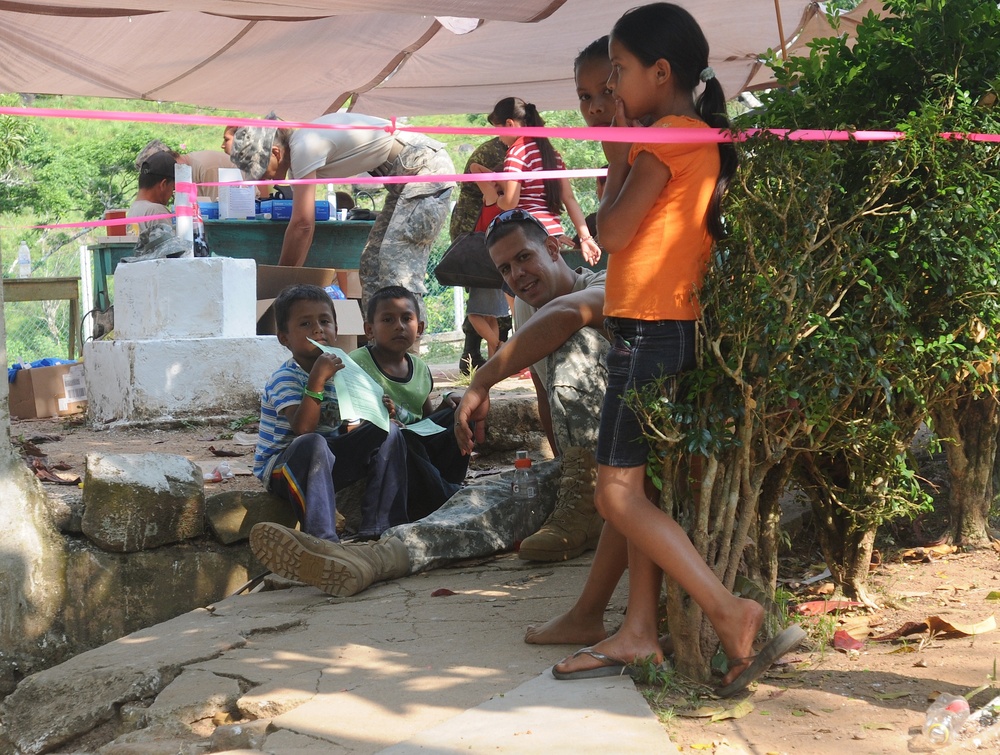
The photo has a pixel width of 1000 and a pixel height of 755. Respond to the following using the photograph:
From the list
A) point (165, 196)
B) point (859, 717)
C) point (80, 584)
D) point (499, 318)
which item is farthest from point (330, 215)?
point (859, 717)

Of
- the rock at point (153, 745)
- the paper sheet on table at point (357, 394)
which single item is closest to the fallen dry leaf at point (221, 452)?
the paper sheet on table at point (357, 394)

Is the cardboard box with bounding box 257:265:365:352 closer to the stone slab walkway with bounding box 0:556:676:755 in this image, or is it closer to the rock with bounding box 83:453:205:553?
the rock with bounding box 83:453:205:553

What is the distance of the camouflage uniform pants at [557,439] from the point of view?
4012 millimetres

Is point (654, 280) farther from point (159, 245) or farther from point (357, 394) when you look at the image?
point (159, 245)

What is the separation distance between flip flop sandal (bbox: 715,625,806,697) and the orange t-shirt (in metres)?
0.80

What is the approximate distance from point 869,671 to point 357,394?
2.26 m

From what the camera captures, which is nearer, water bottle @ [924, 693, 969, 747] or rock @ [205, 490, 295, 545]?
water bottle @ [924, 693, 969, 747]

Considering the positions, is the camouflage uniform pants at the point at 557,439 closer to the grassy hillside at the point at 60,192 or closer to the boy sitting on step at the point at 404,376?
the boy sitting on step at the point at 404,376

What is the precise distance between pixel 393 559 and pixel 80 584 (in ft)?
4.65

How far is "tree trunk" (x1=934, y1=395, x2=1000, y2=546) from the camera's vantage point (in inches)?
145

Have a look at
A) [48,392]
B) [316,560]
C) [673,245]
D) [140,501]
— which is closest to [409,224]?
[48,392]

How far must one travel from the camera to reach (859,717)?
2393 millimetres

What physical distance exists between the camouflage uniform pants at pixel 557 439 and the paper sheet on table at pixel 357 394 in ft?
1.51

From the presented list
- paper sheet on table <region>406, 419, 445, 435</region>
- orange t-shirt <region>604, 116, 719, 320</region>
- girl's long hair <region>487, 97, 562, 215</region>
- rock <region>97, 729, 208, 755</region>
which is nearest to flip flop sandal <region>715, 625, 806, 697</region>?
orange t-shirt <region>604, 116, 719, 320</region>
